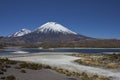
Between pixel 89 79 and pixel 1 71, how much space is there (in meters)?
8.99

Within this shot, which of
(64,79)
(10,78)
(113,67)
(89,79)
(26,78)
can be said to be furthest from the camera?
(113,67)

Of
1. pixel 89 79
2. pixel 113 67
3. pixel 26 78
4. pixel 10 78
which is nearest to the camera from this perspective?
pixel 10 78

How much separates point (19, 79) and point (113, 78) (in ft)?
36.8

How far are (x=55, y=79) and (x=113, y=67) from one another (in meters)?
17.0

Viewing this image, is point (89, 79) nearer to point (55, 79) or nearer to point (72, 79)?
point (72, 79)

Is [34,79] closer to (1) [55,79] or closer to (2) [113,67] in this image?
(1) [55,79]

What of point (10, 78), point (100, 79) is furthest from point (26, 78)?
point (100, 79)

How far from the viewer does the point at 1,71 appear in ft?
77.5

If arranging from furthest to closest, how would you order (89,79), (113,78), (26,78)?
(113,78) < (89,79) < (26,78)

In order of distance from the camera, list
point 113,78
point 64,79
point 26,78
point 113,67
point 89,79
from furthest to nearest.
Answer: point 113,67, point 113,78, point 89,79, point 64,79, point 26,78

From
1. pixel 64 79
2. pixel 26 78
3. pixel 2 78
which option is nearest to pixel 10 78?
pixel 2 78

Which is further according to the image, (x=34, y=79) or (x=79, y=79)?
(x=79, y=79)

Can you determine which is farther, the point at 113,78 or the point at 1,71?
the point at 113,78

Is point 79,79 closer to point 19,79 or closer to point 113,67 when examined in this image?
point 19,79
